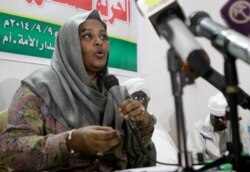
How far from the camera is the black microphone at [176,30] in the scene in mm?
614

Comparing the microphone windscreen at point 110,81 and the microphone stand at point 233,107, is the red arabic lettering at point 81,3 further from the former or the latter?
the microphone stand at point 233,107

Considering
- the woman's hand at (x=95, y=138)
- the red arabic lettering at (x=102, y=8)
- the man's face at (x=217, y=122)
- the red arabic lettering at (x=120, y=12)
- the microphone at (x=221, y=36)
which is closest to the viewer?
the microphone at (x=221, y=36)

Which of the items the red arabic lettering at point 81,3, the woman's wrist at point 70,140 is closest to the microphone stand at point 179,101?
the woman's wrist at point 70,140

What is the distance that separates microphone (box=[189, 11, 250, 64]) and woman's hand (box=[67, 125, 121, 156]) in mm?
409

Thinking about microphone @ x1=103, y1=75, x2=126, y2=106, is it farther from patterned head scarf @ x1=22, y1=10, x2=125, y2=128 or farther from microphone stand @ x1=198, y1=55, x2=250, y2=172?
microphone stand @ x1=198, y1=55, x2=250, y2=172

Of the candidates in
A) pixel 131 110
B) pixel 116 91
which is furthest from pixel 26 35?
pixel 131 110

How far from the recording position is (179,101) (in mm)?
662

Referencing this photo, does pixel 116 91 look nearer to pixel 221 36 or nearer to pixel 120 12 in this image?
pixel 221 36

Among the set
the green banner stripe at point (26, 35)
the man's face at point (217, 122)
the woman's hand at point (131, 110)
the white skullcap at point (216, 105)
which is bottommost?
the woman's hand at point (131, 110)

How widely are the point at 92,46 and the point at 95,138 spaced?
21.0 inches

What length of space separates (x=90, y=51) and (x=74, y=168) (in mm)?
452

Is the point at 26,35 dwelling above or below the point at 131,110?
above

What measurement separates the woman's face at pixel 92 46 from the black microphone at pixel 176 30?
68 centimetres

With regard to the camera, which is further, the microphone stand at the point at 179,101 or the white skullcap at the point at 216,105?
the white skullcap at the point at 216,105
